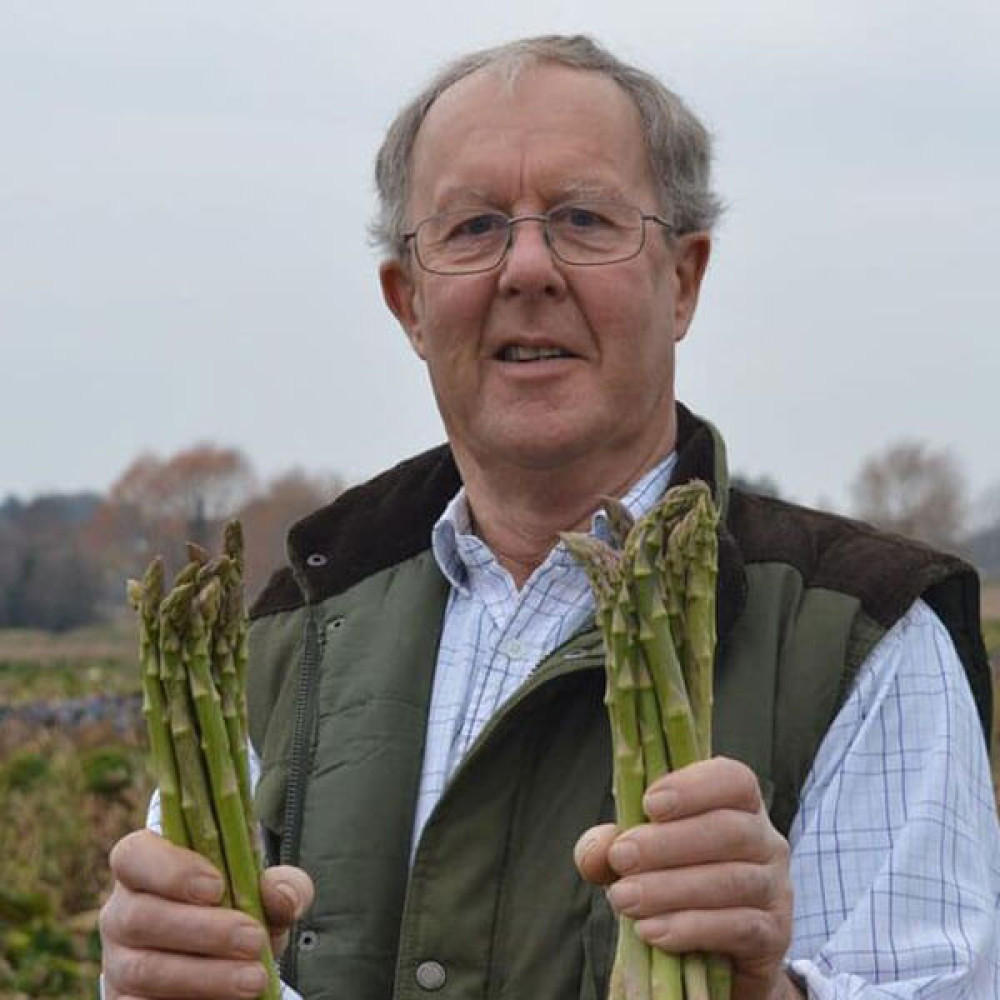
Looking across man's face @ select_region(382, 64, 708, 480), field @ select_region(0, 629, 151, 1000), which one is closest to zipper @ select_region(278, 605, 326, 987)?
man's face @ select_region(382, 64, 708, 480)

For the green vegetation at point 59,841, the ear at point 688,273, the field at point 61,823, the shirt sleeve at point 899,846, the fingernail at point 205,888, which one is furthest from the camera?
the field at point 61,823

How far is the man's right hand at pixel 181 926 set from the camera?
2662mm

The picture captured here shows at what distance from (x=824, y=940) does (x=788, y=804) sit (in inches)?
8.4

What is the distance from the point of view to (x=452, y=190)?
3.43 meters

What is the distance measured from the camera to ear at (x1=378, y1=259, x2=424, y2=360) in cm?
369

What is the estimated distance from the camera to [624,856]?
8.41ft

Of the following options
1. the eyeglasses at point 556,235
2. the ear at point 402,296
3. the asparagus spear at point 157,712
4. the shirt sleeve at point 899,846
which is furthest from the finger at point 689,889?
the ear at point 402,296

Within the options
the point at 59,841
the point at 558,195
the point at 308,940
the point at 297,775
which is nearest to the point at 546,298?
the point at 558,195

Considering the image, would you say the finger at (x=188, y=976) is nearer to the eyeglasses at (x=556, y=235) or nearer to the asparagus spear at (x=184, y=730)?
the asparagus spear at (x=184, y=730)

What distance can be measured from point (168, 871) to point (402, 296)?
1444 mm

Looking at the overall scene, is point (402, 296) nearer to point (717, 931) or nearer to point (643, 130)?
point (643, 130)

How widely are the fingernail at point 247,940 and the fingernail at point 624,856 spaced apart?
1.61 ft

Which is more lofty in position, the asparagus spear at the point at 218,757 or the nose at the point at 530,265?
the nose at the point at 530,265

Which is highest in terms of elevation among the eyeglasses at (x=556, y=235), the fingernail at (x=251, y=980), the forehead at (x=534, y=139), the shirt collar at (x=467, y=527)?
the forehead at (x=534, y=139)
